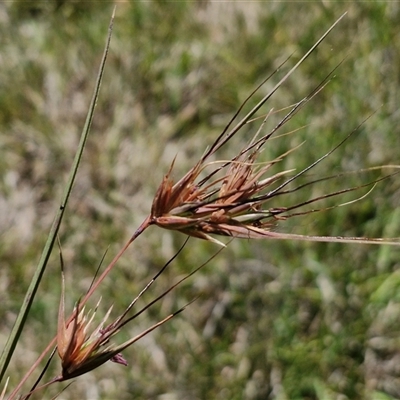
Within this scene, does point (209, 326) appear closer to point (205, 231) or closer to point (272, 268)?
point (272, 268)

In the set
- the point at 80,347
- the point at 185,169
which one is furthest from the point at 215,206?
the point at 185,169

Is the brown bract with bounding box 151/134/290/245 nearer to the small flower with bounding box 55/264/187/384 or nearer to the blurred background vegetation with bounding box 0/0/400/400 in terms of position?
the small flower with bounding box 55/264/187/384

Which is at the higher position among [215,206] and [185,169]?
[185,169]

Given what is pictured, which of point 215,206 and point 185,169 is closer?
point 215,206

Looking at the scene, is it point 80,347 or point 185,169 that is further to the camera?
point 185,169

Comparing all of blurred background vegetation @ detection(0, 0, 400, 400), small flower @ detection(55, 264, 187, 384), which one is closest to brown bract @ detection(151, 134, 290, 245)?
small flower @ detection(55, 264, 187, 384)

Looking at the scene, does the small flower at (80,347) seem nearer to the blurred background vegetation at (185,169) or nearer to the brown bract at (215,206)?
the brown bract at (215,206)

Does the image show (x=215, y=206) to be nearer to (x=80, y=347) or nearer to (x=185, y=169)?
(x=80, y=347)

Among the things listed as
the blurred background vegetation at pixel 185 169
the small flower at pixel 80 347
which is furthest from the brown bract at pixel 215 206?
the blurred background vegetation at pixel 185 169

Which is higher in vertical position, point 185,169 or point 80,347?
point 185,169

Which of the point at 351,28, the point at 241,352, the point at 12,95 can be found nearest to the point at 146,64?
the point at 12,95
